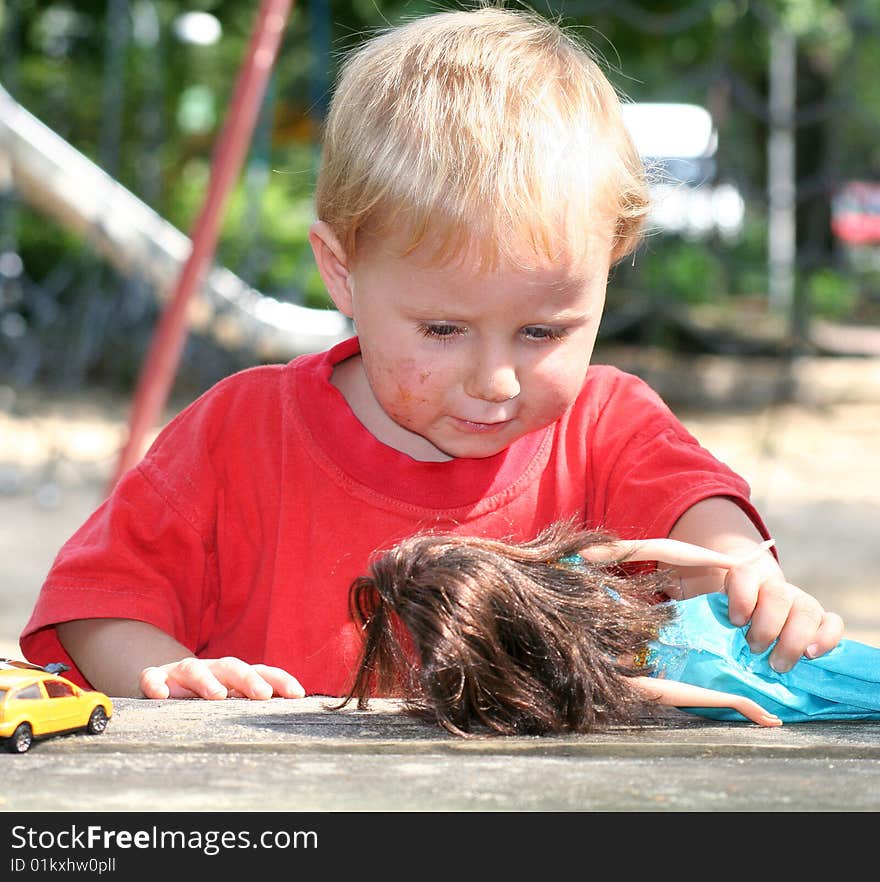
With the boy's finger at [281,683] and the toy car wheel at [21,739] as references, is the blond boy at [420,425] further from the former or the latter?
the toy car wheel at [21,739]

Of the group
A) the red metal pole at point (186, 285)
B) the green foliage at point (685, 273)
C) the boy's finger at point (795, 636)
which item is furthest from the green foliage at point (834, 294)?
the boy's finger at point (795, 636)

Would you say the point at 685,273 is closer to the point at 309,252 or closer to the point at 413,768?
the point at 309,252

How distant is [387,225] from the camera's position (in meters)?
1.33

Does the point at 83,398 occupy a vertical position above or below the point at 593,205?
below

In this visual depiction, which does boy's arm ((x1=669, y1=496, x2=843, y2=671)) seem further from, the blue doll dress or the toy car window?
the toy car window

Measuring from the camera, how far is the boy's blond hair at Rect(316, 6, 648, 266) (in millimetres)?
1283

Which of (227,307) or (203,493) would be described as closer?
(203,493)

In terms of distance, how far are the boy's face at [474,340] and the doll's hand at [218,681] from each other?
30 cm

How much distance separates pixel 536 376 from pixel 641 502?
0.78 ft

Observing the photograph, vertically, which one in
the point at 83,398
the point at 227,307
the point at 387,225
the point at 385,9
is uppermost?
the point at 385,9

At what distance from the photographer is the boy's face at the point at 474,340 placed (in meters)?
1.27
